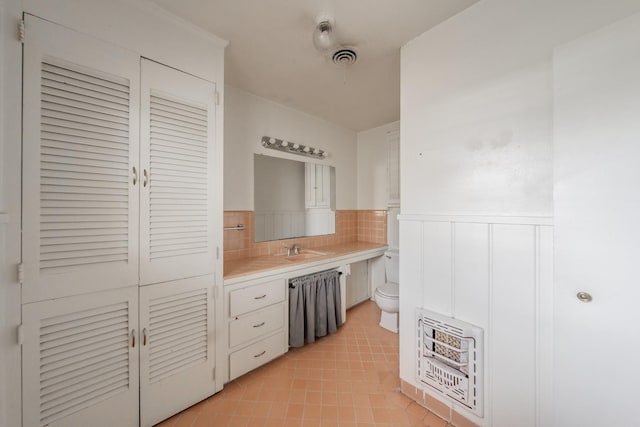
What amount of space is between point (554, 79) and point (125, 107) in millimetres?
2119

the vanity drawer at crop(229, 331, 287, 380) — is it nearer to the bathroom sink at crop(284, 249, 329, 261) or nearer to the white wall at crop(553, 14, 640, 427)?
the bathroom sink at crop(284, 249, 329, 261)

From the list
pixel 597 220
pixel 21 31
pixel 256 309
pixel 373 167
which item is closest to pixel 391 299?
pixel 256 309

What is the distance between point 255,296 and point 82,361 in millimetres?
956

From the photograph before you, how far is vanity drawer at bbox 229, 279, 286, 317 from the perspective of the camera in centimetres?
169

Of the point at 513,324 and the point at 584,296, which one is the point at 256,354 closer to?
the point at 513,324

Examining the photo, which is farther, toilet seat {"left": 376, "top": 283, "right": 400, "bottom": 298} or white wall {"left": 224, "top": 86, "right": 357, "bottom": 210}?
toilet seat {"left": 376, "top": 283, "right": 400, "bottom": 298}

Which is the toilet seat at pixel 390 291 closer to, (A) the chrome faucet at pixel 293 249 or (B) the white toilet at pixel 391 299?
(B) the white toilet at pixel 391 299

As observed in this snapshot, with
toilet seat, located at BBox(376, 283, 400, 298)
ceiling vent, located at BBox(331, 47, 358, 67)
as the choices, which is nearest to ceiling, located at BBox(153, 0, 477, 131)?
ceiling vent, located at BBox(331, 47, 358, 67)

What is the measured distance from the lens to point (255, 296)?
182 cm

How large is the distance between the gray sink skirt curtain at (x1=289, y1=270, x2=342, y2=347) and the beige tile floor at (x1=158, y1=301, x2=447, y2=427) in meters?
0.14

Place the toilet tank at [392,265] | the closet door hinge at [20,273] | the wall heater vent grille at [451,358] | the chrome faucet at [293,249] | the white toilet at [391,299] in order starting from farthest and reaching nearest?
the toilet tank at [392,265]
the chrome faucet at [293,249]
the white toilet at [391,299]
the wall heater vent grille at [451,358]
the closet door hinge at [20,273]

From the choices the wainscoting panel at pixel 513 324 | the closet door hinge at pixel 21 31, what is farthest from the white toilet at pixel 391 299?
the closet door hinge at pixel 21 31

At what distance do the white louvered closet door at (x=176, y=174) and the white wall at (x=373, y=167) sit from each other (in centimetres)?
233

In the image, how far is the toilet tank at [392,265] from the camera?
286cm
